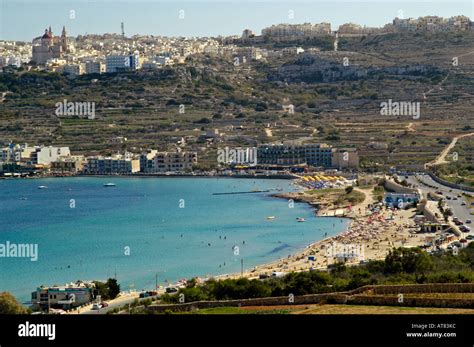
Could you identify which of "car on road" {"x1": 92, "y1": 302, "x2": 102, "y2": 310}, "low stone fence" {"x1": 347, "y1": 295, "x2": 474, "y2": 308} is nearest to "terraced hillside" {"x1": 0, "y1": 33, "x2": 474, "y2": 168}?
"car on road" {"x1": 92, "y1": 302, "x2": 102, "y2": 310}

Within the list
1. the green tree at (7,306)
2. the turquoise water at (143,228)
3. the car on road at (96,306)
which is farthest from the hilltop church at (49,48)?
the green tree at (7,306)

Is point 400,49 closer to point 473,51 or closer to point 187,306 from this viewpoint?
point 473,51

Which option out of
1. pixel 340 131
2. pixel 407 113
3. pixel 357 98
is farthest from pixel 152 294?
pixel 357 98

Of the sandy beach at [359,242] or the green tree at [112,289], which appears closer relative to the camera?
the green tree at [112,289]

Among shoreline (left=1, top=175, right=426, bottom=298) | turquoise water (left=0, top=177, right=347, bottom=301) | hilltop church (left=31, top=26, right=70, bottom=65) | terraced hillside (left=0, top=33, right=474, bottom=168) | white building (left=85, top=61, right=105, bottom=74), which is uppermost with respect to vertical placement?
hilltop church (left=31, top=26, right=70, bottom=65)

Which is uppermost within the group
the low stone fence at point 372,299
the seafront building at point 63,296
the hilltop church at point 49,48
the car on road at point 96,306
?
the hilltop church at point 49,48

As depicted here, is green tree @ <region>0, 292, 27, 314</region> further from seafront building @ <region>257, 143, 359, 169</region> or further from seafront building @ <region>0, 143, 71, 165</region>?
seafront building @ <region>0, 143, 71, 165</region>

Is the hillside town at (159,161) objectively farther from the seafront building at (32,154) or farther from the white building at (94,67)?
the white building at (94,67)
